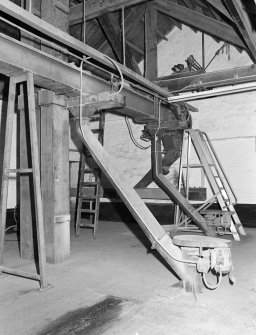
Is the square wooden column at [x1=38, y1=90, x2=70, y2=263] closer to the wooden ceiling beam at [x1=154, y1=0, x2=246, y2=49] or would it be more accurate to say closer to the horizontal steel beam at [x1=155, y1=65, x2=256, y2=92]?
the horizontal steel beam at [x1=155, y1=65, x2=256, y2=92]

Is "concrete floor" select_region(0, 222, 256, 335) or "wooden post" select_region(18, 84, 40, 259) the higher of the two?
"wooden post" select_region(18, 84, 40, 259)

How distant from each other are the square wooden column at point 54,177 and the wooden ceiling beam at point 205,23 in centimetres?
250

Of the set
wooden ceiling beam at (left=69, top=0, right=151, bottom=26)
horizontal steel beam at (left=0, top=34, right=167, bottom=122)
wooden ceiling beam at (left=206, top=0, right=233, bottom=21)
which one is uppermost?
wooden ceiling beam at (left=69, top=0, right=151, bottom=26)

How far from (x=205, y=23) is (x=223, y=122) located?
1.85 meters

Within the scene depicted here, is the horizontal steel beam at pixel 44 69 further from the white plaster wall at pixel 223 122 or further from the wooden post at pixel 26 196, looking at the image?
the white plaster wall at pixel 223 122

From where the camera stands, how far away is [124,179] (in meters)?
2.82

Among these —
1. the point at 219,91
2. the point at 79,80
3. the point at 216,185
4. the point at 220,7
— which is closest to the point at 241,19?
the point at 220,7

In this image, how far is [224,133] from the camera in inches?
229

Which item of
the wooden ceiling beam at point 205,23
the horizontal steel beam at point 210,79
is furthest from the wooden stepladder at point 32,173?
the wooden ceiling beam at point 205,23

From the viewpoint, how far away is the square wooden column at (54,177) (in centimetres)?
337

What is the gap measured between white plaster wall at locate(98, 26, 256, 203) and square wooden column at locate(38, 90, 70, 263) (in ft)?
10.8

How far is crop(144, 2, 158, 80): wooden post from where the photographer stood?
4949 mm

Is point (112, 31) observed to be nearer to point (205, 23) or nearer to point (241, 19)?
point (205, 23)

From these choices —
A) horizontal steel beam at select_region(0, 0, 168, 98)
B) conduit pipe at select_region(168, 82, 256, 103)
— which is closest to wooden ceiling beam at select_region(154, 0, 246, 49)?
conduit pipe at select_region(168, 82, 256, 103)
